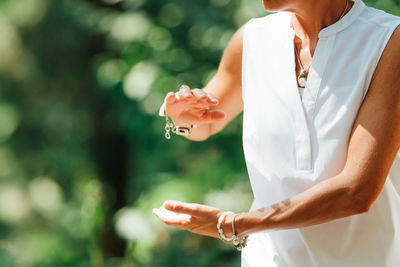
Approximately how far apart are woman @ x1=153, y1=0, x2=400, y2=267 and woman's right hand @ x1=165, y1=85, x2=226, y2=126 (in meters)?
0.02

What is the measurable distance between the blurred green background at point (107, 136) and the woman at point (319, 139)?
654 mm

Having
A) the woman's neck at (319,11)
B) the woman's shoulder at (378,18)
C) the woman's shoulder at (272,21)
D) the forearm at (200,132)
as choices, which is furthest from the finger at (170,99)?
the woman's shoulder at (378,18)

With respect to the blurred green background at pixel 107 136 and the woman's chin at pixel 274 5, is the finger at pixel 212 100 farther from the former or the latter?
the blurred green background at pixel 107 136

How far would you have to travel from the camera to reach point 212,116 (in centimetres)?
138

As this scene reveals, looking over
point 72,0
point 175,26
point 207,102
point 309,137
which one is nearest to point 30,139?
point 72,0

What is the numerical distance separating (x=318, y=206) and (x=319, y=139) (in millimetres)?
147

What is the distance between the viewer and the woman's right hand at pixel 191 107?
132 cm

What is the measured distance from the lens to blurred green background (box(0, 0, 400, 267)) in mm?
2900

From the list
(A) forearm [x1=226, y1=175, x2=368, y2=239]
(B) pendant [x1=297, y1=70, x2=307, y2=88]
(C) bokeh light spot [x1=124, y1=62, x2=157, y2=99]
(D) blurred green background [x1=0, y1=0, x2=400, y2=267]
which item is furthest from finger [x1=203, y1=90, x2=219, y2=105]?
(C) bokeh light spot [x1=124, y1=62, x2=157, y2=99]

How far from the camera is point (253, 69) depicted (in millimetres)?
1250

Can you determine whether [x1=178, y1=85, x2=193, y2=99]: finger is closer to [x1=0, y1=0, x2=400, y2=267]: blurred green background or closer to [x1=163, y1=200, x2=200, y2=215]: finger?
[x1=163, y1=200, x2=200, y2=215]: finger

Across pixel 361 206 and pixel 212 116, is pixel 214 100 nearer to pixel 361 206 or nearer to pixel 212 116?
pixel 212 116

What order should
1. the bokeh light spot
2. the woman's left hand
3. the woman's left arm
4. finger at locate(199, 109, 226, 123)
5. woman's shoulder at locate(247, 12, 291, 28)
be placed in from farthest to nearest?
1. the bokeh light spot
2. finger at locate(199, 109, 226, 123)
3. woman's shoulder at locate(247, 12, 291, 28)
4. the woman's left hand
5. the woman's left arm

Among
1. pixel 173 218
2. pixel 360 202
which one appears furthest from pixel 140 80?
pixel 360 202
